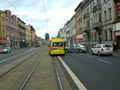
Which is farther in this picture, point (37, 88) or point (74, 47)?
point (74, 47)

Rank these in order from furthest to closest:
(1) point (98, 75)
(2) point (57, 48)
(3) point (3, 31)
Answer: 1. (3) point (3, 31)
2. (2) point (57, 48)
3. (1) point (98, 75)

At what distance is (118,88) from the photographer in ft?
19.7

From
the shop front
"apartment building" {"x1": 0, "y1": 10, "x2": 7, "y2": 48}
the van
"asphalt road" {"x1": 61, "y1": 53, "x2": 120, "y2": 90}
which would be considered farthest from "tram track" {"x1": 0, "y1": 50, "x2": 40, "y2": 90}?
"apartment building" {"x1": 0, "y1": 10, "x2": 7, "y2": 48}

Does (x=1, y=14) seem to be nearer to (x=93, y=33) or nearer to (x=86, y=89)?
(x=93, y=33)

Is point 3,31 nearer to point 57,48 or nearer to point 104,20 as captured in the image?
point 104,20

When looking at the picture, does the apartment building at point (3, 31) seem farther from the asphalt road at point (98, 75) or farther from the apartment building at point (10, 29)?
the asphalt road at point (98, 75)

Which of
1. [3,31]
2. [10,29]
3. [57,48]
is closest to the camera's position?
[57,48]

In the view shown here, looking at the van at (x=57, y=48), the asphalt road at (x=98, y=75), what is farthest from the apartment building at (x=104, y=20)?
the asphalt road at (x=98, y=75)

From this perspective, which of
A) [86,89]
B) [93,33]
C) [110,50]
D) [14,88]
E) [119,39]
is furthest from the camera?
[93,33]

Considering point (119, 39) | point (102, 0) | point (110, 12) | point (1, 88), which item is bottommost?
point (1, 88)

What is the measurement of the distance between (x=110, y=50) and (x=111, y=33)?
1216 centimetres

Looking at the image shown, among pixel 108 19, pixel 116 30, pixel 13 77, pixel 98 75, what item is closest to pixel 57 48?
pixel 116 30

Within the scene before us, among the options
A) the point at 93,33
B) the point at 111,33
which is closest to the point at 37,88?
the point at 111,33

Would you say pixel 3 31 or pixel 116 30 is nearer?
pixel 116 30
